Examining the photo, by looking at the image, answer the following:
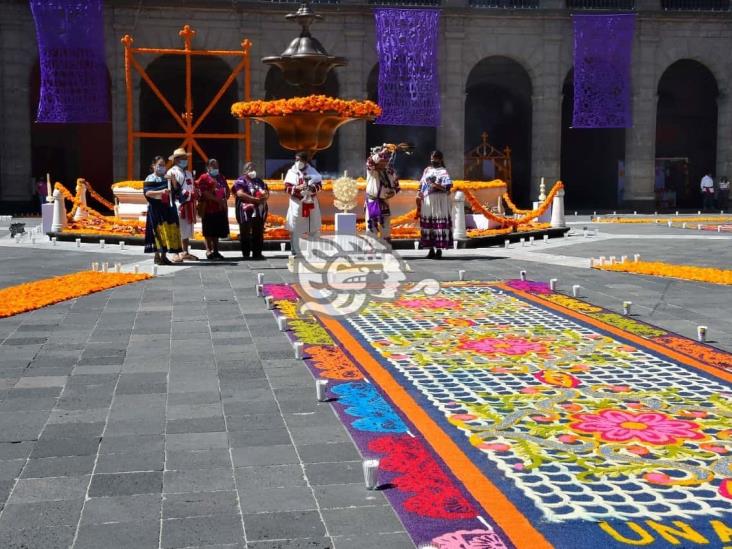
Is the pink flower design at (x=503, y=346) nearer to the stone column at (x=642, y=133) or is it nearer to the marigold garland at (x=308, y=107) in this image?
the marigold garland at (x=308, y=107)

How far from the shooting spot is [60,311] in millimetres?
10328

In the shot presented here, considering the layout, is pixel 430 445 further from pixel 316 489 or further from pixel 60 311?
pixel 60 311

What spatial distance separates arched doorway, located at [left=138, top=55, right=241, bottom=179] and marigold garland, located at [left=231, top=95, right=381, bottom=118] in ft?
51.6

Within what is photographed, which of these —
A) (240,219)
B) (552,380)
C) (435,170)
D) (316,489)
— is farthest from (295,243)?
(316,489)

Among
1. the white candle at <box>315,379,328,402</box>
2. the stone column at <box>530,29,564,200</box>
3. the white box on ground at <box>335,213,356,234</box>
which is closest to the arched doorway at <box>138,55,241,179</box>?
the stone column at <box>530,29,564,200</box>

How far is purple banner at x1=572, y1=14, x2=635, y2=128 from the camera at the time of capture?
2986 centimetres

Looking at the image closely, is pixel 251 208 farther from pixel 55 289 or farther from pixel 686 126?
pixel 686 126

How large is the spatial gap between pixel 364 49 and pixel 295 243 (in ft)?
56.5

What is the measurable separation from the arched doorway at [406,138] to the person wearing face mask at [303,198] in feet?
64.8

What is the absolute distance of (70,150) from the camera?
32.5 meters

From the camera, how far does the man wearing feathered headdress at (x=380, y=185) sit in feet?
48.8

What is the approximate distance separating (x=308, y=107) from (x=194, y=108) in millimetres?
18096

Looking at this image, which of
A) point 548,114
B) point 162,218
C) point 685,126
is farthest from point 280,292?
point 685,126

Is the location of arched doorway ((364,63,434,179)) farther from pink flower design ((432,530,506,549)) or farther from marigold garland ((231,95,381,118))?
pink flower design ((432,530,506,549))
